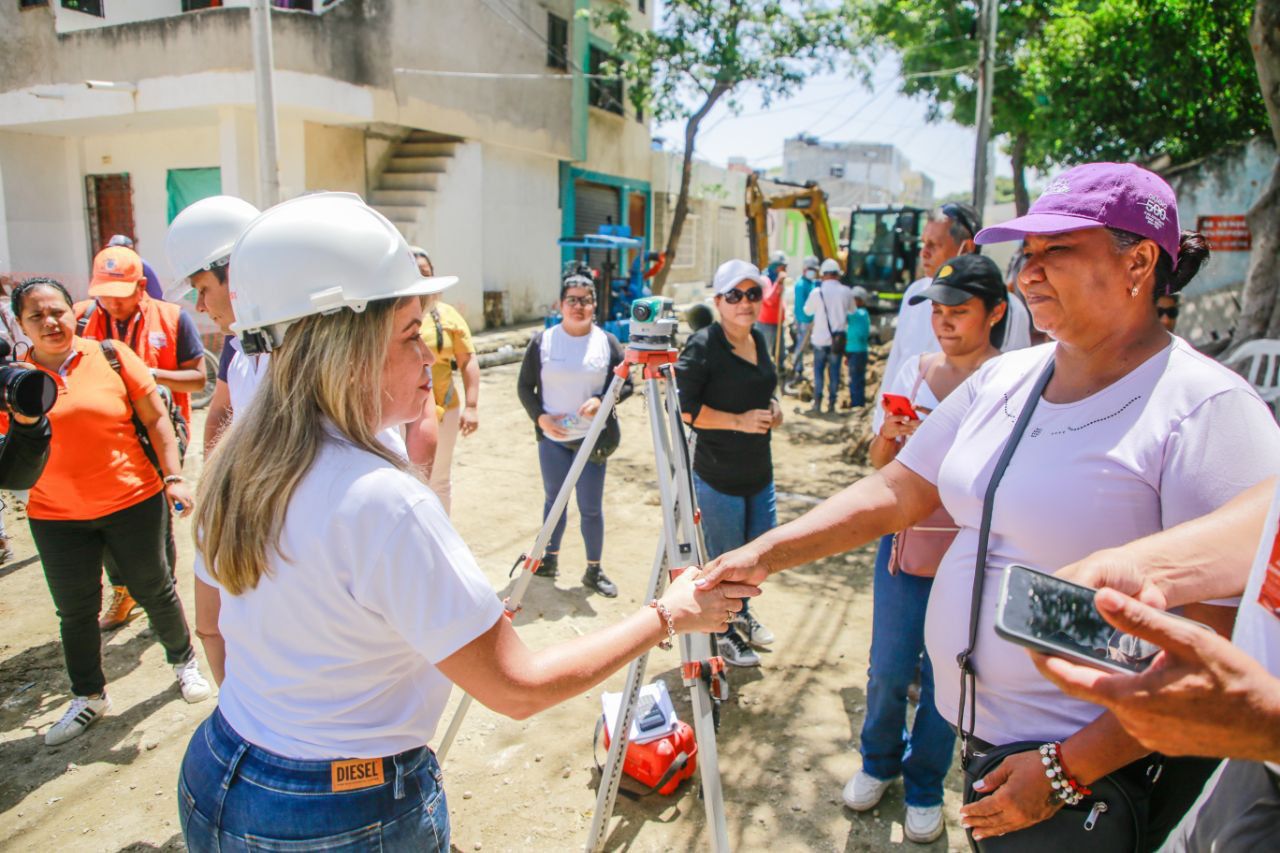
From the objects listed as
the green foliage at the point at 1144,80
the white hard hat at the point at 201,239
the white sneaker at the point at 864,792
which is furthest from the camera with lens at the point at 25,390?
the green foliage at the point at 1144,80

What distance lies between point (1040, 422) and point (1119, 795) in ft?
2.27

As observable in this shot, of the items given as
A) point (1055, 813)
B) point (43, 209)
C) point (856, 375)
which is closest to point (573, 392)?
point (1055, 813)

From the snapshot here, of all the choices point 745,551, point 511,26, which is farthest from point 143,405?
point 511,26

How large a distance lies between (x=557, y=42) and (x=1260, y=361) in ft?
48.1

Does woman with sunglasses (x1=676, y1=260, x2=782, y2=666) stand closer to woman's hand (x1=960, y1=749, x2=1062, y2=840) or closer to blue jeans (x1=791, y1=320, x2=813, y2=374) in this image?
woman's hand (x1=960, y1=749, x2=1062, y2=840)

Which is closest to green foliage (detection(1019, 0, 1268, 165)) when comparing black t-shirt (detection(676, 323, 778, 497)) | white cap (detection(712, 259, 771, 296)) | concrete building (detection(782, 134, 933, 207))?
white cap (detection(712, 259, 771, 296))

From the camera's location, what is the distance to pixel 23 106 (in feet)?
42.3

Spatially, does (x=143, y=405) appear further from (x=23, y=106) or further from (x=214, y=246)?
(x=23, y=106)

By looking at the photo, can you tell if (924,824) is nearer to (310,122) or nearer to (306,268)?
(306,268)

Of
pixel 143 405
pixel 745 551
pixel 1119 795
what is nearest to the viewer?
pixel 1119 795

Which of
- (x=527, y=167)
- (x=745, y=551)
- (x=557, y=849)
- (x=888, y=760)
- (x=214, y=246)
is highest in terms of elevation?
(x=527, y=167)

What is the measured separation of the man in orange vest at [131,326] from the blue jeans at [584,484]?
190 centimetres

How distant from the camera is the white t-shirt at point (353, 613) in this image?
1273 mm

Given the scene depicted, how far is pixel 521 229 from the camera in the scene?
16828mm
